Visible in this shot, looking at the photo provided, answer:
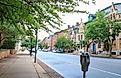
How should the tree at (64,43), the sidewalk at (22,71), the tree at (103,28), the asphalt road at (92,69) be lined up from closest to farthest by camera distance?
the sidewalk at (22,71) → the asphalt road at (92,69) → the tree at (103,28) → the tree at (64,43)

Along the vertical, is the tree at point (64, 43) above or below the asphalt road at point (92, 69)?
above

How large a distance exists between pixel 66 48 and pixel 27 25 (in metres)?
91.8

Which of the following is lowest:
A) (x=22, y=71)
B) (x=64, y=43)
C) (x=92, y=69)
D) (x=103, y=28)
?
(x=92, y=69)

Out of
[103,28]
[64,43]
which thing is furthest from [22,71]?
[64,43]

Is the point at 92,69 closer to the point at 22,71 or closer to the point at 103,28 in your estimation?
the point at 22,71

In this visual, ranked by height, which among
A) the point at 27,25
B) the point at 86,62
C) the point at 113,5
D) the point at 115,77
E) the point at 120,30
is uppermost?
the point at 113,5

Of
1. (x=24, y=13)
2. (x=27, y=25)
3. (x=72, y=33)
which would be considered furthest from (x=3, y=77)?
(x=72, y=33)

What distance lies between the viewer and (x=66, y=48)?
102000mm

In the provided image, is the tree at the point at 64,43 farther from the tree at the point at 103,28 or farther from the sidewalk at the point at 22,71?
the sidewalk at the point at 22,71

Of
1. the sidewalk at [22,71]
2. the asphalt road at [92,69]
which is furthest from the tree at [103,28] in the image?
the sidewalk at [22,71]

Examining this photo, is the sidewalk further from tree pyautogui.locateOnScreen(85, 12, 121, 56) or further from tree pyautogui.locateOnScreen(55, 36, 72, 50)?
tree pyautogui.locateOnScreen(55, 36, 72, 50)

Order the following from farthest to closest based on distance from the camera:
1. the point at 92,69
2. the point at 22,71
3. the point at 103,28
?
the point at 103,28 → the point at 92,69 → the point at 22,71

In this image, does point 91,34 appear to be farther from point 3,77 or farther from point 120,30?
point 3,77

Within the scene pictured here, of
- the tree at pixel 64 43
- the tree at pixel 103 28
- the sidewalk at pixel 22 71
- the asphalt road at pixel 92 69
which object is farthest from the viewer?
the tree at pixel 64 43
